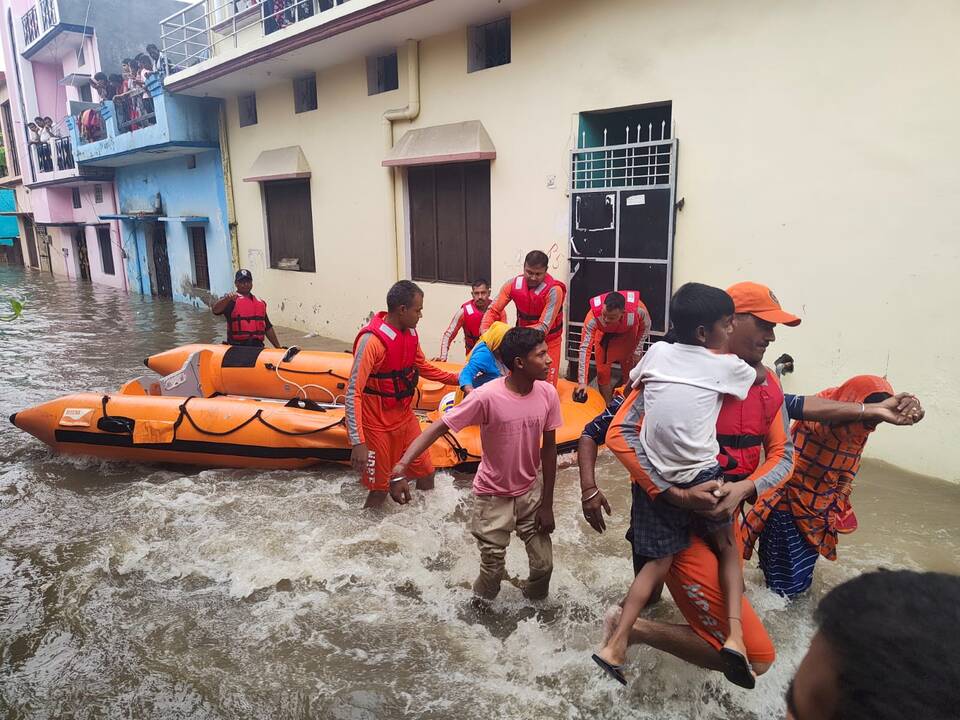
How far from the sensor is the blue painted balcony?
12.4 metres

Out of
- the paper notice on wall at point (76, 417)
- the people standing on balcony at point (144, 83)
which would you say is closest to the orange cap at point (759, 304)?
the paper notice on wall at point (76, 417)

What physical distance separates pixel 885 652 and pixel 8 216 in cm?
3552

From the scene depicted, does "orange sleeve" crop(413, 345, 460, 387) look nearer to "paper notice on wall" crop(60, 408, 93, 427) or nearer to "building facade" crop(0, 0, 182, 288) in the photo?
"paper notice on wall" crop(60, 408, 93, 427)

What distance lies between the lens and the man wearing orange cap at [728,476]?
7.26ft

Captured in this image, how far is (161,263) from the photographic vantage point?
16.7m

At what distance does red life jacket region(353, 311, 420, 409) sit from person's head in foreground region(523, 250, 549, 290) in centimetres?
188

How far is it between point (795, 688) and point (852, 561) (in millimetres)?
3481

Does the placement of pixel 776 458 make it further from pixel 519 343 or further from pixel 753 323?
pixel 519 343

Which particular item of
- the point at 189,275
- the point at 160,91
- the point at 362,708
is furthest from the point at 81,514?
the point at 189,275

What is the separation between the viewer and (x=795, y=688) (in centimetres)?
83

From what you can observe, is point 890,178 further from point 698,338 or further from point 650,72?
point 698,338

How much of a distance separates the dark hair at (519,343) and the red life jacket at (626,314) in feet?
9.61

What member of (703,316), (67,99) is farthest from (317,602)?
(67,99)

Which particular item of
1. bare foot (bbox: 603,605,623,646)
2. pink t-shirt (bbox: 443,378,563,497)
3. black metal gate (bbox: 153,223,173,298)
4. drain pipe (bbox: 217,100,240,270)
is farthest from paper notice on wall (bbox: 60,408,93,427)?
black metal gate (bbox: 153,223,173,298)
